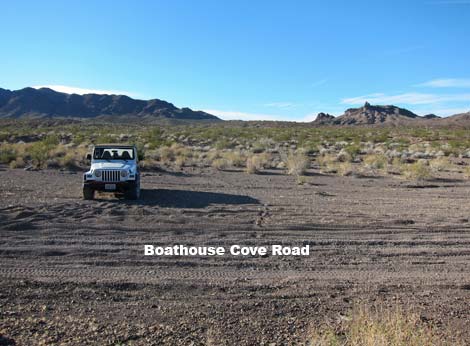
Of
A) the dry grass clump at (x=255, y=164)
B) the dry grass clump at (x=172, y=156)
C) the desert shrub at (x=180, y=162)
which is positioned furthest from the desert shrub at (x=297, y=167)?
the dry grass clump at (x=172, y=156)

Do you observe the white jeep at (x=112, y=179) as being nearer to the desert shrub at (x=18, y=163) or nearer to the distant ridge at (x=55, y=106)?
the desert shrub at (x=18, y=163)

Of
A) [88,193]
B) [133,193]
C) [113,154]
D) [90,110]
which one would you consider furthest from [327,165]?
[90,110]

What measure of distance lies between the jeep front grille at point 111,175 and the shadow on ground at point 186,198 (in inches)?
42.3

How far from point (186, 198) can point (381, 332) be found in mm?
12348

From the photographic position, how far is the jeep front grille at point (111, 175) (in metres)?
16.1

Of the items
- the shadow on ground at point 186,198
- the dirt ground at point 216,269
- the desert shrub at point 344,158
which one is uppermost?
the desert shrub at point 344,158

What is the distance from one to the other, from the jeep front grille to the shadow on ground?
107 centimetres

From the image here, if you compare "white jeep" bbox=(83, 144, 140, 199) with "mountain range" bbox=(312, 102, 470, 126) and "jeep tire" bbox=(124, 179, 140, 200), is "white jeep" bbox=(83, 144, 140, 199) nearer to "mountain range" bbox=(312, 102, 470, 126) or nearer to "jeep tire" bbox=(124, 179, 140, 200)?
"jeep tire" bbox=(124, 179, 140, 200)

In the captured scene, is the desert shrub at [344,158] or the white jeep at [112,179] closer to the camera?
the white jeep at [112,179]

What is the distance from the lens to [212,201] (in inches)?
659

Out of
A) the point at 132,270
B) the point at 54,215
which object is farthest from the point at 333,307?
the point at 54,215

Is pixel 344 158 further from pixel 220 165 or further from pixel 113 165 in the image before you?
pixel 113 165

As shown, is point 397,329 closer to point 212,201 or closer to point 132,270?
point 132,270

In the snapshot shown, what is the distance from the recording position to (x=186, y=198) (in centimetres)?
1739
